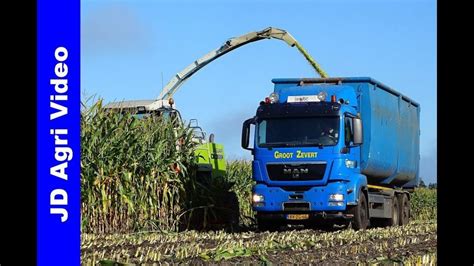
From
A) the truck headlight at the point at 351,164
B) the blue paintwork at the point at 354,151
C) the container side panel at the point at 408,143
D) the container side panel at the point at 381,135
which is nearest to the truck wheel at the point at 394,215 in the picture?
the blue paintwork at the point at 354,151

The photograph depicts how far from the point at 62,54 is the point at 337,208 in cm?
1485

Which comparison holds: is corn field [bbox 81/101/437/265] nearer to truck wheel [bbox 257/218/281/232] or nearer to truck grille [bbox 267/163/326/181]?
truck wheel [bbox 257/218/281/232]

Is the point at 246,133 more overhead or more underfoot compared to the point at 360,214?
more overhead

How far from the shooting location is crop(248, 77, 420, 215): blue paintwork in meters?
19.9

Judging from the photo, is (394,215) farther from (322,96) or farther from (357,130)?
(322,96)

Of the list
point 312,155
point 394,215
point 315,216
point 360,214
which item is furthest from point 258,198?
point 394,215

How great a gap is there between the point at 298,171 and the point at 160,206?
3312 mm

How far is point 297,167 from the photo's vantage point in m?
19.8

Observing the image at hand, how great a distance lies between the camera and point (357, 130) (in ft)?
65.0

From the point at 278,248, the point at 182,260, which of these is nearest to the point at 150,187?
the point at 278,248

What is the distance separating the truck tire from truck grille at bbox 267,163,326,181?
6877 mm
